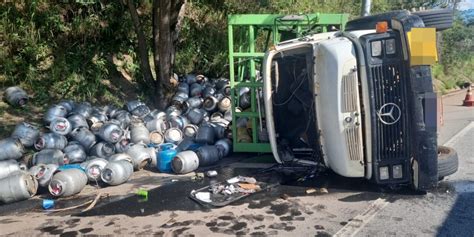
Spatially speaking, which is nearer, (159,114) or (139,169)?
(139,169)

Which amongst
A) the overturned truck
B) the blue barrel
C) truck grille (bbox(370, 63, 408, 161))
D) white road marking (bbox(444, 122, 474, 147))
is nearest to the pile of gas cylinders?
the blue barrel

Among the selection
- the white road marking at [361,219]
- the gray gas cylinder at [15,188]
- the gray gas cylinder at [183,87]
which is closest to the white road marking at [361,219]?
the white road marking at [361,219]

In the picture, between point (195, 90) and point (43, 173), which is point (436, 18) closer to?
point (43, 173)

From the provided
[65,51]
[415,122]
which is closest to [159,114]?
[65,51]

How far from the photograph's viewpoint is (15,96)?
29.8ft

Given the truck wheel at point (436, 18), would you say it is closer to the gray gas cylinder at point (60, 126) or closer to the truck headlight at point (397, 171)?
the truck headlight at point (397, 171)

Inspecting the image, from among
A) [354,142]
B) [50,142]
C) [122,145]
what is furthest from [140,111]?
[354,142]

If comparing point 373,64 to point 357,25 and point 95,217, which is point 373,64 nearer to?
point 357,25

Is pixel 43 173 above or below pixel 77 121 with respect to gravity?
below

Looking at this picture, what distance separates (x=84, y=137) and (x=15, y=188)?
6.24ft

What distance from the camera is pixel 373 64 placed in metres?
5.11

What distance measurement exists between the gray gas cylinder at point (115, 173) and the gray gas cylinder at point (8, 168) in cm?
118

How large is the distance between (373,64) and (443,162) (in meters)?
1.66

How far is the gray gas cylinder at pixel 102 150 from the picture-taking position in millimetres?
7266
